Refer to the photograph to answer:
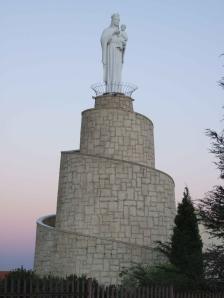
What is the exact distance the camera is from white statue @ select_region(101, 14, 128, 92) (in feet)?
86.6

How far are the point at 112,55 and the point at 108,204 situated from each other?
7442 mm

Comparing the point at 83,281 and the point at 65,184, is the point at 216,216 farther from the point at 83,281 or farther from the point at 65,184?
the point at 65,184

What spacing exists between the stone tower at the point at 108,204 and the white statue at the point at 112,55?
1082 mm

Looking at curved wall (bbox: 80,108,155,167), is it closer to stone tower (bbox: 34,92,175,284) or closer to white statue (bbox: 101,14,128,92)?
stone tower (bbox: 34,92,175,284)

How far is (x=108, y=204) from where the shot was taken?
2323 centimetres

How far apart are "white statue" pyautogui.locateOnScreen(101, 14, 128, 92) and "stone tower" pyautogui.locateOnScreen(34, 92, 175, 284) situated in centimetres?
108

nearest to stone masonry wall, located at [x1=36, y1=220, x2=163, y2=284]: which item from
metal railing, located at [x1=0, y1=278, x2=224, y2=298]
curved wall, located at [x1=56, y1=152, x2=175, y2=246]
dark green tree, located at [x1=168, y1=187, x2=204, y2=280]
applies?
curved wall, located at [x1=56, y1=152, x2=175, y2=246]

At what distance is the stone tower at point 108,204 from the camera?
22234 millimetres

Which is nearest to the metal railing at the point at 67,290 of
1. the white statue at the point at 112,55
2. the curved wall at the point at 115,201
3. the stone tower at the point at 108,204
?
the stone tower at the point at 108,204

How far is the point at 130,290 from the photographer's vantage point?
10141mm

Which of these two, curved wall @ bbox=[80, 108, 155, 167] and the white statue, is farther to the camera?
the white statue

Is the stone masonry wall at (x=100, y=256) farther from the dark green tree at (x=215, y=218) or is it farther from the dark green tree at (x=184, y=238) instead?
the dark green tree at (x=215, y=218)

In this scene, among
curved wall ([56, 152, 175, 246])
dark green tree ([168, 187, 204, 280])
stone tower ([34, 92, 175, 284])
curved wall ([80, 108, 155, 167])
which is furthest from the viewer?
curved wall ([80, 108, 155, 167])

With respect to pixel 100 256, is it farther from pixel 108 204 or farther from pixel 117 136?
pixel 117 136
